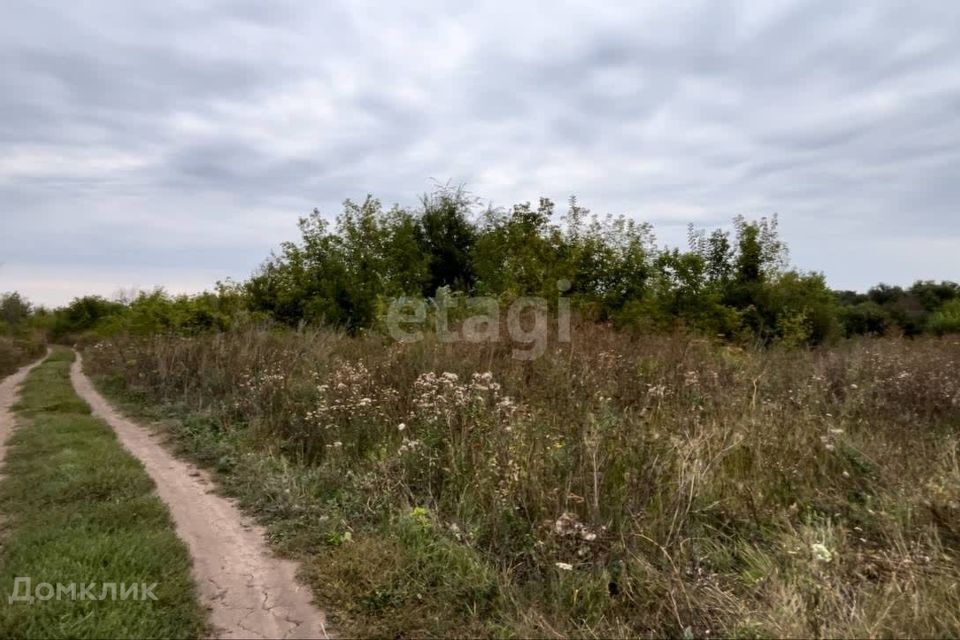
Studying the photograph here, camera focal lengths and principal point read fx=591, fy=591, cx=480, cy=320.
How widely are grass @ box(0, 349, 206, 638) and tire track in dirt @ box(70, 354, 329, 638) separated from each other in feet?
0.38

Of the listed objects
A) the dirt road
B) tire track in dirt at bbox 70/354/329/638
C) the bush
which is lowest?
tire track in dirt at bbox 70/354/329/638

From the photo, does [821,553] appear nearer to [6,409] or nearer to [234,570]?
[234,570]

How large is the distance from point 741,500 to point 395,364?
14.8 ft

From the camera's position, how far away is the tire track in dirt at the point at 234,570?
10.2 ft

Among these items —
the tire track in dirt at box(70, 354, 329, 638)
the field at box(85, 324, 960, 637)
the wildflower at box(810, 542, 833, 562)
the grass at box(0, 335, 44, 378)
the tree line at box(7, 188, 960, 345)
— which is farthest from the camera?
the grass at box(0, 335, 44, 378)

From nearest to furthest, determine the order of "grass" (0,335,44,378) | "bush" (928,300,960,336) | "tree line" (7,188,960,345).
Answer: "tree line" (7,188,960,345), "bush" (928,300,960,336), "grass" (0,335,44,378)

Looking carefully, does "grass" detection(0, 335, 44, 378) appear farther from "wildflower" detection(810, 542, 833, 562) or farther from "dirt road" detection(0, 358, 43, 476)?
"wildflower" detection(810, 542, 833, 562)

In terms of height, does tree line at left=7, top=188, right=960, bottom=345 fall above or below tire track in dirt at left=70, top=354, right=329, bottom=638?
above

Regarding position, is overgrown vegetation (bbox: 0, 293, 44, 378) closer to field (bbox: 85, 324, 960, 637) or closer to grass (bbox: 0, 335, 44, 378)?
grass (bbox: 0, 335, 44, 378)

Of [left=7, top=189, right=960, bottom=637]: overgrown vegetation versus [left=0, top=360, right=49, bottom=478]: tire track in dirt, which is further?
[left=0, top=360, right=49, bottom=478]: tire track in dirt

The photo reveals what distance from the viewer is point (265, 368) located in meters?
8.73

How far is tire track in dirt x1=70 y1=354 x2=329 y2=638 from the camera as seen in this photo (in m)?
3.09

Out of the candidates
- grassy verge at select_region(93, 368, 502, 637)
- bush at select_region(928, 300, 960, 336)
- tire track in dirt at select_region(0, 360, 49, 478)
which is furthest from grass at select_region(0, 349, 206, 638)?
bush at select_region(928, 300, 960, 336)

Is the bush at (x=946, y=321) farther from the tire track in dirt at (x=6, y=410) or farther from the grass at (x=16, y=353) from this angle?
the grass at (x=16, y=353)
